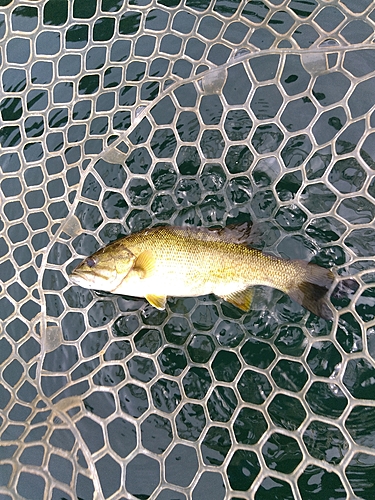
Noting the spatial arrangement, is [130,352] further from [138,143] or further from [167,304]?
[138,143]

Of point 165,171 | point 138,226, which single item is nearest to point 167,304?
point 138,226

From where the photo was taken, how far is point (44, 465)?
3350mm

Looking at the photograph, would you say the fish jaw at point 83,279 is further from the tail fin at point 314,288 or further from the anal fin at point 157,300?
the tail fin at point 314,288

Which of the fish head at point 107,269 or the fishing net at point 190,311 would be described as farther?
the fishing net at point 190,311

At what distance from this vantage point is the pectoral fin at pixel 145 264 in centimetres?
345

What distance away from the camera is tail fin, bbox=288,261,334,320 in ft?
11.3

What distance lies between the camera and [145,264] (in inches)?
136

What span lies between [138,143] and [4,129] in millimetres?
1327

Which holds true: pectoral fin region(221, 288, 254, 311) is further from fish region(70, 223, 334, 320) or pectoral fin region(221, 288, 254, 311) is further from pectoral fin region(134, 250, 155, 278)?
pectoral fin region(134, 250, 155, 278)

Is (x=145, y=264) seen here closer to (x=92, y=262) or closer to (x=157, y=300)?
(x=157, y=300)

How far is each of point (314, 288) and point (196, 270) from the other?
808 millimetres

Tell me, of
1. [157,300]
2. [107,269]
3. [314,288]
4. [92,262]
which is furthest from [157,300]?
[314,288]

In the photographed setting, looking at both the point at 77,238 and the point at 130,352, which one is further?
the point at 77,238

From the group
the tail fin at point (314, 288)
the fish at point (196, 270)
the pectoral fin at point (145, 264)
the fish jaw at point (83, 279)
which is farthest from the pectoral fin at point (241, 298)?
the fish jaw at point (83, 279)
